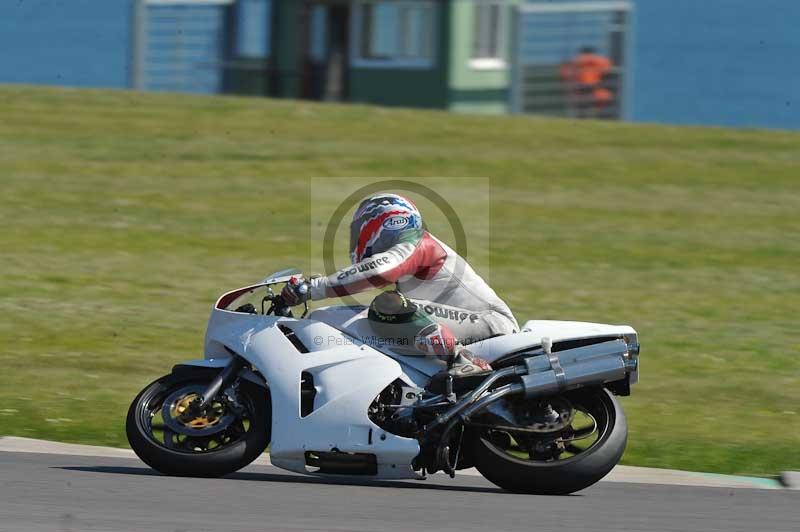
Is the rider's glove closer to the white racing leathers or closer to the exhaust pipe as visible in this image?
A: the white racing leathers

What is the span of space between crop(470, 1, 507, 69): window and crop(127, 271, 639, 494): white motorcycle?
76.4 feet

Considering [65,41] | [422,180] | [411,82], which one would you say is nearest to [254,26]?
[411,82]

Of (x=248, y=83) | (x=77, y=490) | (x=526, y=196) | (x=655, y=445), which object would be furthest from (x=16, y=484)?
(x=248, y=83)

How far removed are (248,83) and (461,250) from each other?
17.8 metres

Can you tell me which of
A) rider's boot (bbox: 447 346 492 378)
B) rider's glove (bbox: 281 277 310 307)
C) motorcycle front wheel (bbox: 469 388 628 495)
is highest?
rider's glove (bbox: 281 277 310 307)

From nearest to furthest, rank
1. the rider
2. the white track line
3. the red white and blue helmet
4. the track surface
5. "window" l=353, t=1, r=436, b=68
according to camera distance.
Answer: the track surface → the rider → the red white and blue helmet → the white track line → "window" l=353, t=1, r=436, b=68

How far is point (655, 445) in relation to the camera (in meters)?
9.20

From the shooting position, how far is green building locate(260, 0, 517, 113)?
30047mm

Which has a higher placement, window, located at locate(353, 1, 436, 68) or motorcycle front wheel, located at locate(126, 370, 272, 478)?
window, located at locate(353, 1, 436, 68)

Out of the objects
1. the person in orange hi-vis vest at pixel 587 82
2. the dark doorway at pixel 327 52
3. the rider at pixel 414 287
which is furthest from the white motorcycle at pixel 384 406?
the dark doorway at pixel 327 52

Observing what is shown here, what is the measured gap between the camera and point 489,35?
101 feet

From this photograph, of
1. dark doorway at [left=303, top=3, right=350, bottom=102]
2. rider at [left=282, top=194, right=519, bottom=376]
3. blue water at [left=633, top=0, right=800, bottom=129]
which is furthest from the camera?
dark doorway at [left=303, top=3, right=350, bottom=102]

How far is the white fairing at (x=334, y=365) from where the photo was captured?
24.1ft

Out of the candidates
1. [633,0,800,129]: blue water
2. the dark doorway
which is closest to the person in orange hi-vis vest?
[633,0,800,129]: blue water
